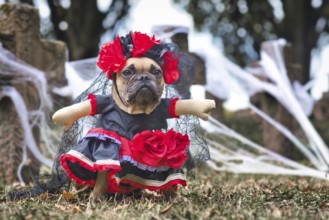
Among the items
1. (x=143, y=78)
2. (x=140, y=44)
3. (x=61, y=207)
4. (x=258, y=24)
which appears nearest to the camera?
(x=61, y=207)

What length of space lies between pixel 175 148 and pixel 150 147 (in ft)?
0.52

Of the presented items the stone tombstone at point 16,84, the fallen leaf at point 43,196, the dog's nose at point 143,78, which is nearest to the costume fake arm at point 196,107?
the dog's nose at point 143,78

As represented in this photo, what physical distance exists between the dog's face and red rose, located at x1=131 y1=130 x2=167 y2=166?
9.0 inches

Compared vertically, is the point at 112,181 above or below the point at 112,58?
below

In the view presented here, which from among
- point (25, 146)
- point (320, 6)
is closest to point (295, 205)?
point (25, 146)

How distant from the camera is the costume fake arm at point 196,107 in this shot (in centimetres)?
368

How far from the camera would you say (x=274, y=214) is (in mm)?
2947

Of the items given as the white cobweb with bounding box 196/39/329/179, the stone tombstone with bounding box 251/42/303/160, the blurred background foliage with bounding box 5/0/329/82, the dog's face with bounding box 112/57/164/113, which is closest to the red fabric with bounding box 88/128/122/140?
the dog's face with bounding box 112/57/164/113

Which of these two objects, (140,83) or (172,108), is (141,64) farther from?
(172,108)

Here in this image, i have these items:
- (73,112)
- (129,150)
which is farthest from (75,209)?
(73,112)

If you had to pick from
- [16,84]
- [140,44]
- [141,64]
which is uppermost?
[140,44]

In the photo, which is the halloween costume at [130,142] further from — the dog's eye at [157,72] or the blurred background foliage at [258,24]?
the blurred background foliage at [258,24]

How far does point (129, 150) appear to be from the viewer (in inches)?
140

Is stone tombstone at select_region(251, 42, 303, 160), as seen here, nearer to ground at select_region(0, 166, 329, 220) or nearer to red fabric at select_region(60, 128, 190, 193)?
ground at select_region(0, 166, 329, 220)
